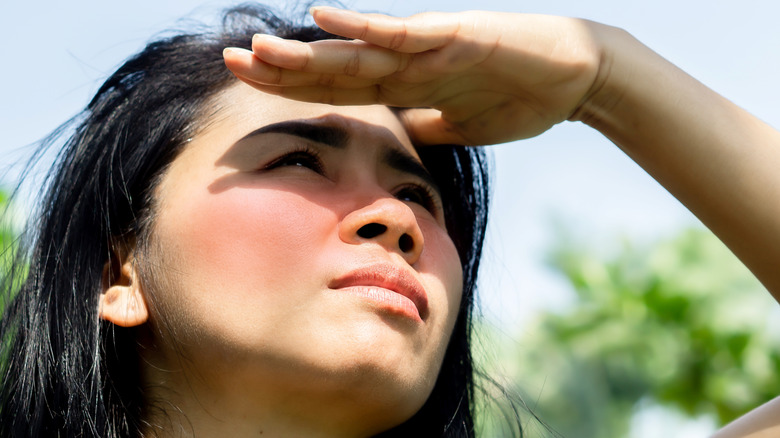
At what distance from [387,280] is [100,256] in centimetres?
90

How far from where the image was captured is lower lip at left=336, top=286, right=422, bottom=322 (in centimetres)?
196

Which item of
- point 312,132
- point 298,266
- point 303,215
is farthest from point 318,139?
point 298,266

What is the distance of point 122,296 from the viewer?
89.8 inches

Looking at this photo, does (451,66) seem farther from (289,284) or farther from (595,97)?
(289,284)

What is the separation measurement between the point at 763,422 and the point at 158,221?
1.77 m

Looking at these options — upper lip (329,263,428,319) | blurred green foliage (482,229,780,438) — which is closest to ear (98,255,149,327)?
upper lip (329,263,428,319)

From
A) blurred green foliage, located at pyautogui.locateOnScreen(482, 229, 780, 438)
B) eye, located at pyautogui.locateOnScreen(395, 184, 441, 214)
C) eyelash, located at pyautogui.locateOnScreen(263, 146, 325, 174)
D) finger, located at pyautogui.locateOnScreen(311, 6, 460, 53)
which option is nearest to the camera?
finger, located at pyautogui.locateOnScreen(311, 6, 460, 53)

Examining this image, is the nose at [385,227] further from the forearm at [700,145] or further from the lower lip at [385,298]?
the forearm at [700,145]

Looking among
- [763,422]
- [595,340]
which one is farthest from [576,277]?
[763,422]

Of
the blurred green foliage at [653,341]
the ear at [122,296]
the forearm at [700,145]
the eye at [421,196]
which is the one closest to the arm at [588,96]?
the forearm at [700,145]

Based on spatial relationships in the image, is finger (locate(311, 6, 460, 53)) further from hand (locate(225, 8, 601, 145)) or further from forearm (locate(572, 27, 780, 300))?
forearm (locate(572, 27, 780, 300))

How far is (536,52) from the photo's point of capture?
210 cm

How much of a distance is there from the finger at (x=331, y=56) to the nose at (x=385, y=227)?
1.12ft

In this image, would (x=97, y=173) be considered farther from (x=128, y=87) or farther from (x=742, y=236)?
(x=742, y=236)
